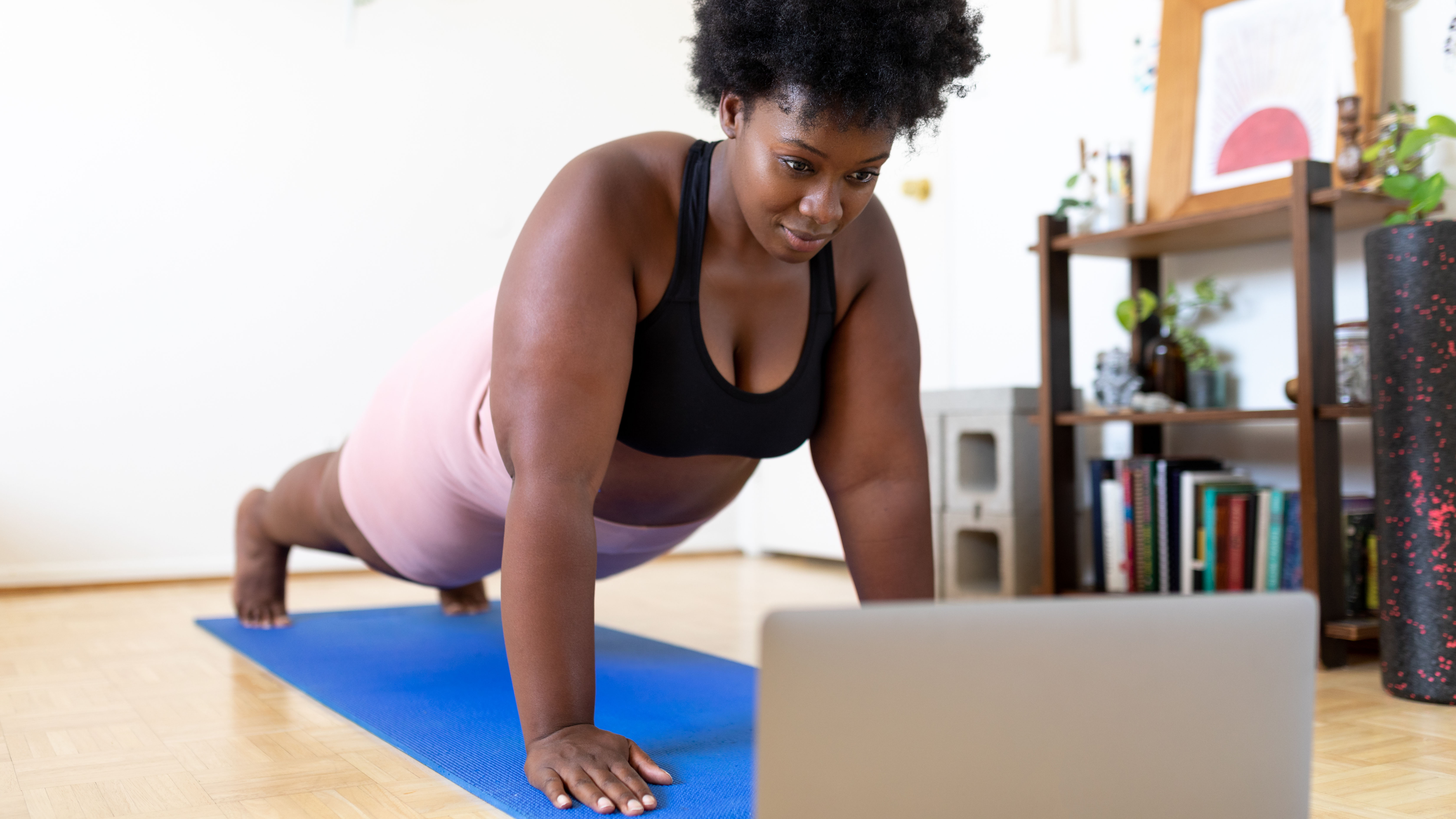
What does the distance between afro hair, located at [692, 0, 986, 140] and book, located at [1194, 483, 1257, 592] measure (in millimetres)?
1439

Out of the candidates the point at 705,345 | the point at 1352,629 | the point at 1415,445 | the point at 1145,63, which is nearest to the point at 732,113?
the point at 705,345

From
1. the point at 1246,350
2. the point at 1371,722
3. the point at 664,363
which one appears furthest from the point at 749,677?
the point at 1246,350

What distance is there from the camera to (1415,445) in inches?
67.6

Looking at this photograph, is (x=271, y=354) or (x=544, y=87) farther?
(x=544, y=87)

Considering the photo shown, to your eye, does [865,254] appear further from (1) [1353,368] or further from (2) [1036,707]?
(1) [1353,368]

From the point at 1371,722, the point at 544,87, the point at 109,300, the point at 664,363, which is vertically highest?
the point at 544,87

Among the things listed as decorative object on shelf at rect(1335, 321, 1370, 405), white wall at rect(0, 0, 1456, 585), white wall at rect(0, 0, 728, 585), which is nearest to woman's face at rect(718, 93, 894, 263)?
decorative object on shelf at rect(1335, 321, 1370, 405)

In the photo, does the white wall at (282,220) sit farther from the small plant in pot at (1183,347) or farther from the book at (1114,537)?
the book at (1114,537)

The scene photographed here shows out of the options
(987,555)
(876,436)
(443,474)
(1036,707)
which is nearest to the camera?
(1036,707)

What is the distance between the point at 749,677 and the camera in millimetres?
1708

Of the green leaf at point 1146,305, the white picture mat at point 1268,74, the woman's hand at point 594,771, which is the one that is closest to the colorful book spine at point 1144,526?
the green leaf at point 1146,305

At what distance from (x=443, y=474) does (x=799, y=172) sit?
0.82m

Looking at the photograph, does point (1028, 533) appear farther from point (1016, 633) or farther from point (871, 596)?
point (1016, 633)

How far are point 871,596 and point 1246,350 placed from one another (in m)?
1.58
